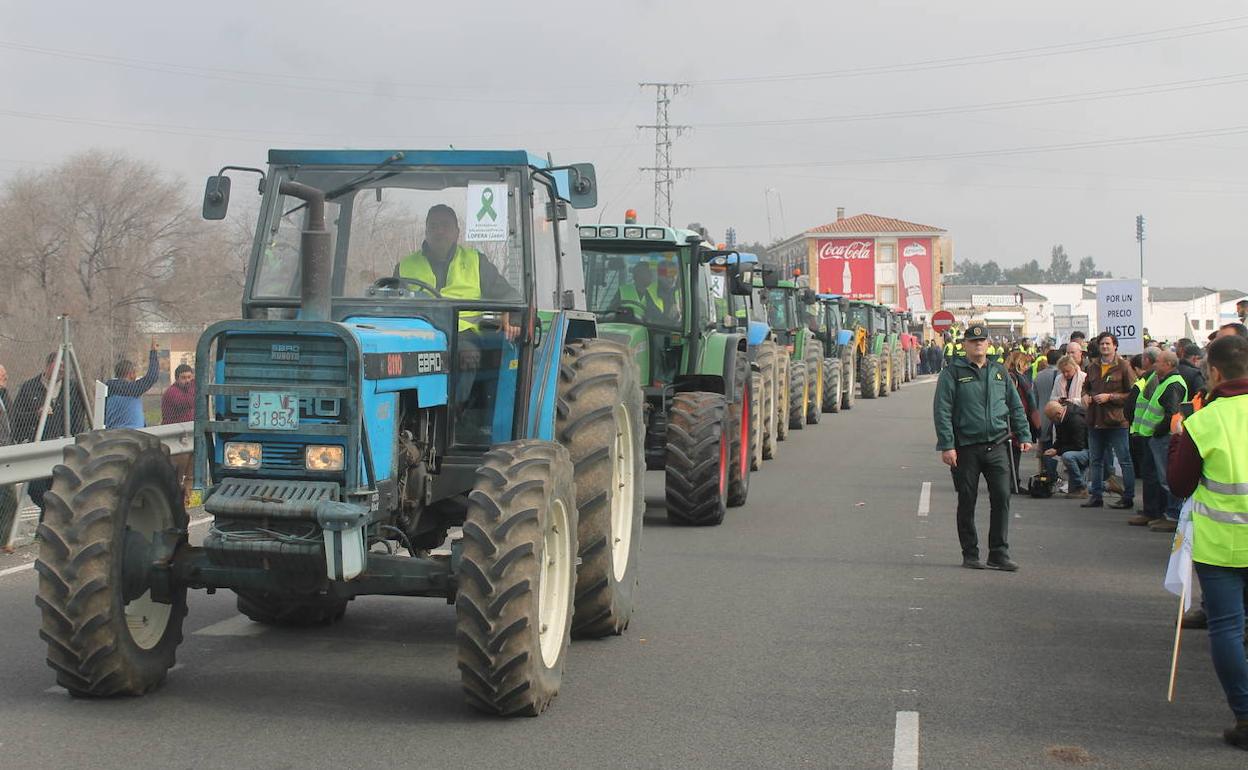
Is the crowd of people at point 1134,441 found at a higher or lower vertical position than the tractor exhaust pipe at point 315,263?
lower

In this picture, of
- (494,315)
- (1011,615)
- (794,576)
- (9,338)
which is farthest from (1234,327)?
(9,338)

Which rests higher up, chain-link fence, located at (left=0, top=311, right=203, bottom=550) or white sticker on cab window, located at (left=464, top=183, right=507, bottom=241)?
white sticker on cab window, located at (left=464, top=183, right=507, bottom=241)

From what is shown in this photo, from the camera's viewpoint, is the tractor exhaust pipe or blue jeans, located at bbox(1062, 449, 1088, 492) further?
blue jeans, located at bbox(1062, 449, 1088, 492)

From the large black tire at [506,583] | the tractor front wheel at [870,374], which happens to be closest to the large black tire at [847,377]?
the tractor front wheel at [870,374]

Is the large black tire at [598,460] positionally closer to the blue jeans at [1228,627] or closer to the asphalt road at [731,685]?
the asphalt road at [731,685]

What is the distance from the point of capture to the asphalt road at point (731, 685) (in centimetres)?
616

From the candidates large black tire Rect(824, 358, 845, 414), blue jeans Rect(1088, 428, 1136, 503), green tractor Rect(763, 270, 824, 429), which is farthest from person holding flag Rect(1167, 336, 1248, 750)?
large black tire Rect(824, 358, 845, 414)

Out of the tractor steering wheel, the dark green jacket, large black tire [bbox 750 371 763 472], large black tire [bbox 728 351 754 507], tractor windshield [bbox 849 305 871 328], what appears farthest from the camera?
tractor windshield [bbox 849 305 871 328]

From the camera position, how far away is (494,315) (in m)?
7.57

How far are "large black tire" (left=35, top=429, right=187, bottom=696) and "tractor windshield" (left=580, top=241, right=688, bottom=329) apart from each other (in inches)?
321

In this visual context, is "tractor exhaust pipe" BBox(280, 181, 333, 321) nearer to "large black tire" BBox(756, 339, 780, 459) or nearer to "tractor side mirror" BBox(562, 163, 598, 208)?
"tractor side mirror" BBox(562, 163, 598, 208)

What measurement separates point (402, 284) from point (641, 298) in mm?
7309

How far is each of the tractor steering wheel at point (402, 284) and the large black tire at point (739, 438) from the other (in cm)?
743

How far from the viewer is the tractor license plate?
645 cm
